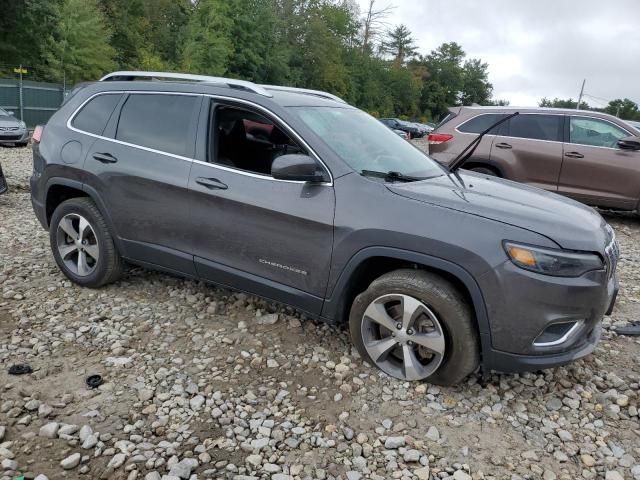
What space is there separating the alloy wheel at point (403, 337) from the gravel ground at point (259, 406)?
0.13 metres

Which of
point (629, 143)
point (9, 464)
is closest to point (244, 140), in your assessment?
point (9, 464)

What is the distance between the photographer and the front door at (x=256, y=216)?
320cm

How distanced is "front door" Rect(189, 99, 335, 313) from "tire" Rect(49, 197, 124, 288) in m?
0.92

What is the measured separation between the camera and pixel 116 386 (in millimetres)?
3039

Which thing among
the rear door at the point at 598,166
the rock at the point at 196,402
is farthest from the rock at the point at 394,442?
the rear door at the point at 598,166

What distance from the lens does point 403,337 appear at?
3055mm

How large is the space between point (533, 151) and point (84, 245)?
640 centimetres

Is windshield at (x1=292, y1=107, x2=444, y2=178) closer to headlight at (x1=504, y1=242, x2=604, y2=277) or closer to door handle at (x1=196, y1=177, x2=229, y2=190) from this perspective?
door handle at (x1=196, y1=177, x2=229, y2=190)

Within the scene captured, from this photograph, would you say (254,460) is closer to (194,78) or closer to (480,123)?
(194,78)

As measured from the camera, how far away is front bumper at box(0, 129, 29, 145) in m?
14.1

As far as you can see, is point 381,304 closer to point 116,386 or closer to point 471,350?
point 471,350

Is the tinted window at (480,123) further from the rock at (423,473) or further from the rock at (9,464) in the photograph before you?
the rock at (9,464)

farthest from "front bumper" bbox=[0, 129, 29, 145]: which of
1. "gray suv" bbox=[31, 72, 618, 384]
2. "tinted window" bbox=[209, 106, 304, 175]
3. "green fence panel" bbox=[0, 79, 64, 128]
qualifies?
"tinted window" bbox=[209, 106, 304, 175]

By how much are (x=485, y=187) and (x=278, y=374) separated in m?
1.85
